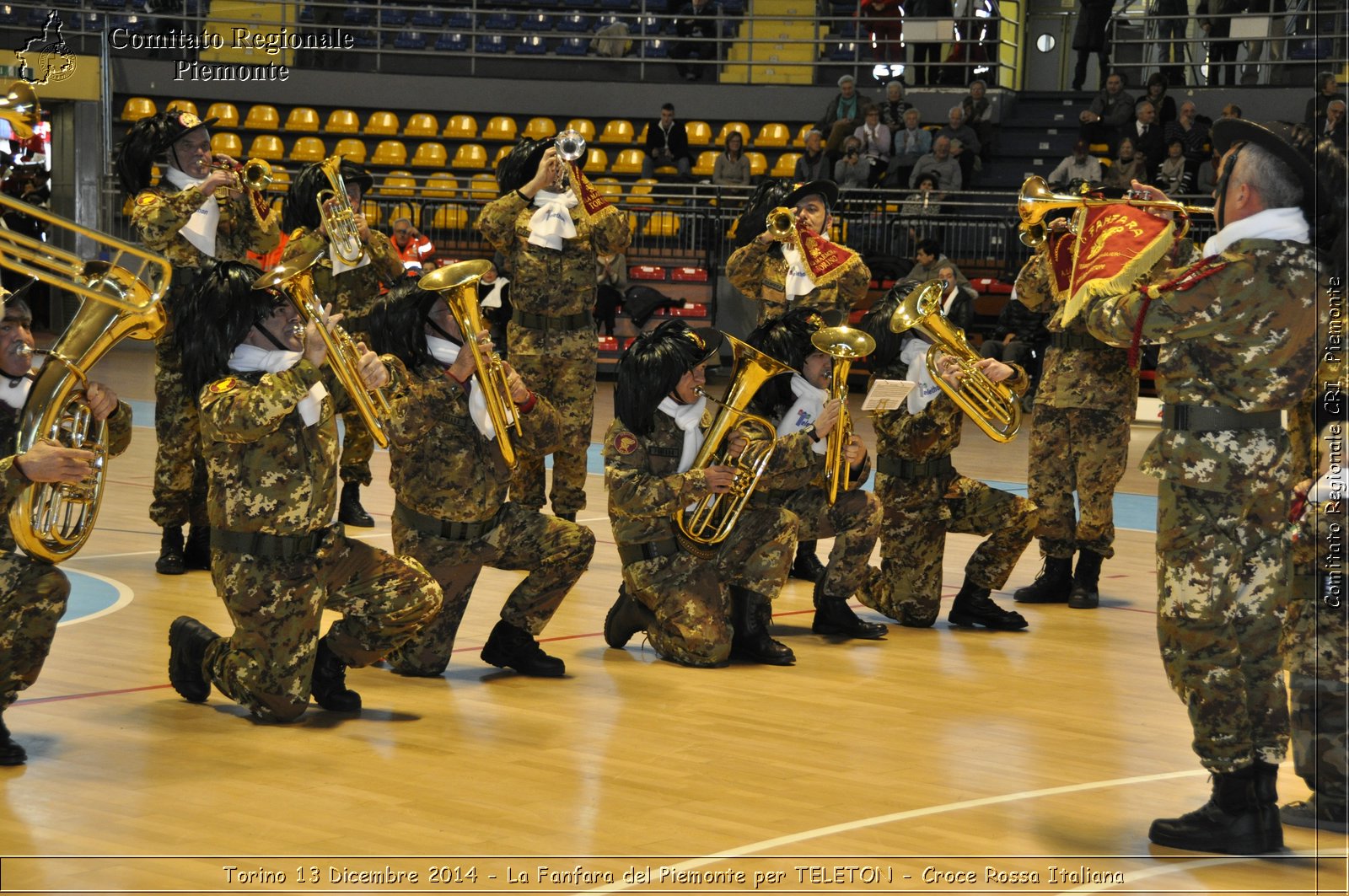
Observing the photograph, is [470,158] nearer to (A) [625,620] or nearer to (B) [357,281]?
(B) [357,281]

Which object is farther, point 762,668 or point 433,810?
point 762,668

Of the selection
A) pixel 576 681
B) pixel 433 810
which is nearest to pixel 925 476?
pixel 576 681

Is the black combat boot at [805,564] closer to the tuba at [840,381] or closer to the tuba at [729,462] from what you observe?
the tuba at [840,381]

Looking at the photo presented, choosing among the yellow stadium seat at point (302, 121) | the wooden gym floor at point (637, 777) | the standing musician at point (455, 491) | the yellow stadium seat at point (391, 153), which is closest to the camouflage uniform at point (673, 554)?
the wooden gym floor at point (637, 777)

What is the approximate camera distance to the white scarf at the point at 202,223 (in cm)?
818

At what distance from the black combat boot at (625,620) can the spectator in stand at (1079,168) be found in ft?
36.8

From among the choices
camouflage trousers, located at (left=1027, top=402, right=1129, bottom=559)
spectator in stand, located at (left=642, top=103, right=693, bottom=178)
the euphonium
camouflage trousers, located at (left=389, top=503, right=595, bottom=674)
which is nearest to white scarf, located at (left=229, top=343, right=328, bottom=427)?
the euphonium

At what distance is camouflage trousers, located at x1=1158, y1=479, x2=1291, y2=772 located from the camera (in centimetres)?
480

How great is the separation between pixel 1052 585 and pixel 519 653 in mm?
3246

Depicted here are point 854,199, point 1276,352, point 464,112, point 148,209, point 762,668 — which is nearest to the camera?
point 1276,352

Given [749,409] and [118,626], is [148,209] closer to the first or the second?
[118,626]

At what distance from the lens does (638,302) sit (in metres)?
18.7

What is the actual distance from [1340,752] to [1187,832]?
66cm

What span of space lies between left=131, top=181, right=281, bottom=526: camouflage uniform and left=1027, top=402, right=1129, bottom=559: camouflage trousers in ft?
13.5
